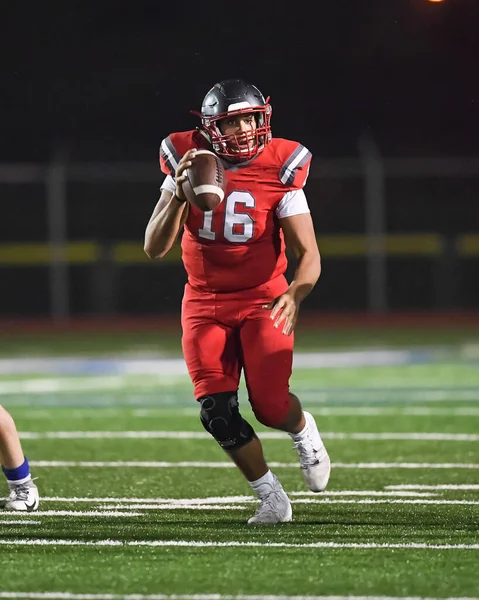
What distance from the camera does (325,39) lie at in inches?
1174

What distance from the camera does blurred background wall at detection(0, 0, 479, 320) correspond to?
20.3m

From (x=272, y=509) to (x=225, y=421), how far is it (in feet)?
1.25

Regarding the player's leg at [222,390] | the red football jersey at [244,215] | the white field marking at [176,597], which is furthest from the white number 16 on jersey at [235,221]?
the white field marking at [176,597]

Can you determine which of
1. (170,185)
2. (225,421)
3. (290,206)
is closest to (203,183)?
(170,185)

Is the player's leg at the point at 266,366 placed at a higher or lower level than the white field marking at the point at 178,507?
higher

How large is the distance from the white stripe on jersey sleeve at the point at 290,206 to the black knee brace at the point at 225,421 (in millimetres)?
747

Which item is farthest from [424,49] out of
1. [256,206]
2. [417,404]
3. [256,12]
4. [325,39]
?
[256,206]

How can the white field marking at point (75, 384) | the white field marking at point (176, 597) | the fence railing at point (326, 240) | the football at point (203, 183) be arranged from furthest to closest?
1. the fence railing at point (326, 240)
2. the white field marking at point (75, 384)
3. the football at point (203, 183)
4. the white field marking at point (176, 597)

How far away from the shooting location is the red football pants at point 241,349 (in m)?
5.79

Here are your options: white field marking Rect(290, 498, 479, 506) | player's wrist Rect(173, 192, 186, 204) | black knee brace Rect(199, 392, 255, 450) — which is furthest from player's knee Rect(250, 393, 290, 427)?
player's wrist Rect(173, 192, 186, 204)

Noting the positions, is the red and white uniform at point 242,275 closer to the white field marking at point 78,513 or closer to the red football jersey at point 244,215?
the red football jersey at point 244,215

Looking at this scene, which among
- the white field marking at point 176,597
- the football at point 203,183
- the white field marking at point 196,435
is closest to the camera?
the white field marking at point 176,597

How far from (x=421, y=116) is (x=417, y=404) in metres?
17.1

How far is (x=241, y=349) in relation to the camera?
19.3ft
